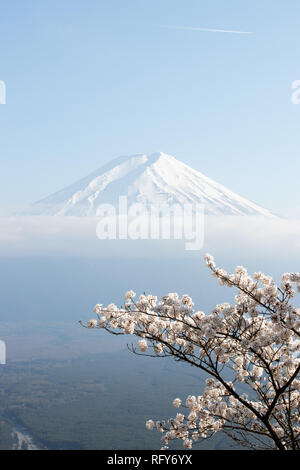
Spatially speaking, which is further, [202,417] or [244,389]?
[244,389]

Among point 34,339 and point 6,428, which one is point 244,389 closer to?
point 6,428

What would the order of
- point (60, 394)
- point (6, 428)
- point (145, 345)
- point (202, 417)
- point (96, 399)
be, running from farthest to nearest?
point (60, 394) < point (96, 399) < point (6, 428) < point (202, 417) < point (145, 345)

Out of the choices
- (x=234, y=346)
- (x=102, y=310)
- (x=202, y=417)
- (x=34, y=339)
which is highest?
(x=102, y=310)
